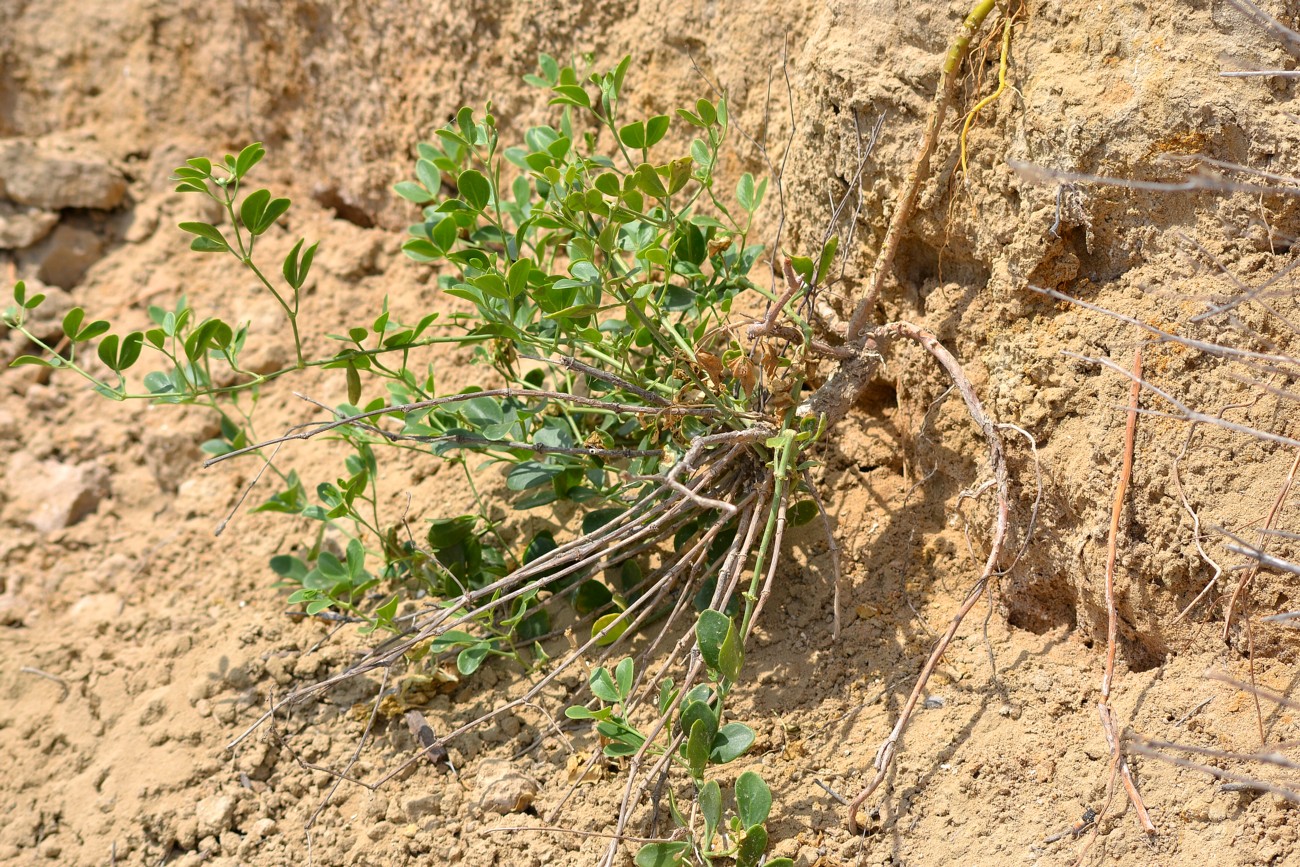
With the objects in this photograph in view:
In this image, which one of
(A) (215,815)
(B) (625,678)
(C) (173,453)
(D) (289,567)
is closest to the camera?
(B) (625,678)

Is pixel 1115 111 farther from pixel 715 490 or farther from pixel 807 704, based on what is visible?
pixel 807 704

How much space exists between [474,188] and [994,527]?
1.03 metres

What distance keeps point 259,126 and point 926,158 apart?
7.38 ft

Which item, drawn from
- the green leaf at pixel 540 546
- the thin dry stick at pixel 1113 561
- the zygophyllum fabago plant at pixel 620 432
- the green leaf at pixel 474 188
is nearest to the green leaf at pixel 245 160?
the zygophyllum fabago plant at pixel 620 432

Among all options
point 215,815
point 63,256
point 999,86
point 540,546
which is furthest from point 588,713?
point 63,256

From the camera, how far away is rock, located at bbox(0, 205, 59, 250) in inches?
122

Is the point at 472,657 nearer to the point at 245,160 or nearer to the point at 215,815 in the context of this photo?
the point at 215,815

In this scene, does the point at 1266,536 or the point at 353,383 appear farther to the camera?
the point at 353,383

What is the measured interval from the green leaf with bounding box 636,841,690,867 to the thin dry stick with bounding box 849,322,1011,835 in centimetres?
25

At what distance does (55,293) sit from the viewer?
10.0 ft

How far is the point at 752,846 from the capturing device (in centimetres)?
146

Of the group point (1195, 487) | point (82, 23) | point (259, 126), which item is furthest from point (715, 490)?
point (82, 23)

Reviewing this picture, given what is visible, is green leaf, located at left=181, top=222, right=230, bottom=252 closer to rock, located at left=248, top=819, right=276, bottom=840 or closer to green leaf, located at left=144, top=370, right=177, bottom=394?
green leaf, located at left=144, top=370, right=177, bottom=394

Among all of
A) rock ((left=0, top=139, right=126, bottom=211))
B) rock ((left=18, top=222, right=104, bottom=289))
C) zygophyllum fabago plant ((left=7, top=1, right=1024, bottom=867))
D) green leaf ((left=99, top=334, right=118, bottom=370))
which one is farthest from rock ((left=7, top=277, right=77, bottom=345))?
green leaf ((left=99, top=334, right=118, bottom=370))
